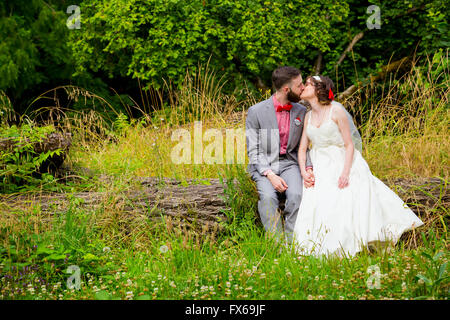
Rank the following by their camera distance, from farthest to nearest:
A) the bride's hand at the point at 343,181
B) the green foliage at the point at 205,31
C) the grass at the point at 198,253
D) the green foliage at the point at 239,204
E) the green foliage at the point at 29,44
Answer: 1. the green foliage at the point at 29,44
2. the green foliage at the point at 205,31
3. the green foliage at the point at 239,204
4. the bride's hand at the point at 343,181
5. the grass at the point at 198,253

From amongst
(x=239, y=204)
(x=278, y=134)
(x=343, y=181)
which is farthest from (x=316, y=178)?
(x=239, y=204)

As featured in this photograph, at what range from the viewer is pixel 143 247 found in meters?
3.77

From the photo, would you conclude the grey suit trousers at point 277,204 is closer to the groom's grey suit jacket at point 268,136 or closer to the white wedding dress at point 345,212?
the white wedding dress at point 345,212

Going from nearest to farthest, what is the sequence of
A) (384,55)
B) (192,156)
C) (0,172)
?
(0,172), (192,156), (384,55)

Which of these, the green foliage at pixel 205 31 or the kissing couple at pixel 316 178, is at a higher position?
the green foliage at pixel 205 31

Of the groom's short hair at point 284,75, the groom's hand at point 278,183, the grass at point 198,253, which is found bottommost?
the grass at point 198,253

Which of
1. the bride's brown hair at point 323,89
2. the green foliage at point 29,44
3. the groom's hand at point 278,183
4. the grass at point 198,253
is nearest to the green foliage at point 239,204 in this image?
the grass at point 198,253

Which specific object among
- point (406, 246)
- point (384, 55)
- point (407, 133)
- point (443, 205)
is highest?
point (384, 55)

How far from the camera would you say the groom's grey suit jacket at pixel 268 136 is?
4.21 metres

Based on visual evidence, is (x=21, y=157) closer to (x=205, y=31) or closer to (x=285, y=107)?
(x=285, y=107)
